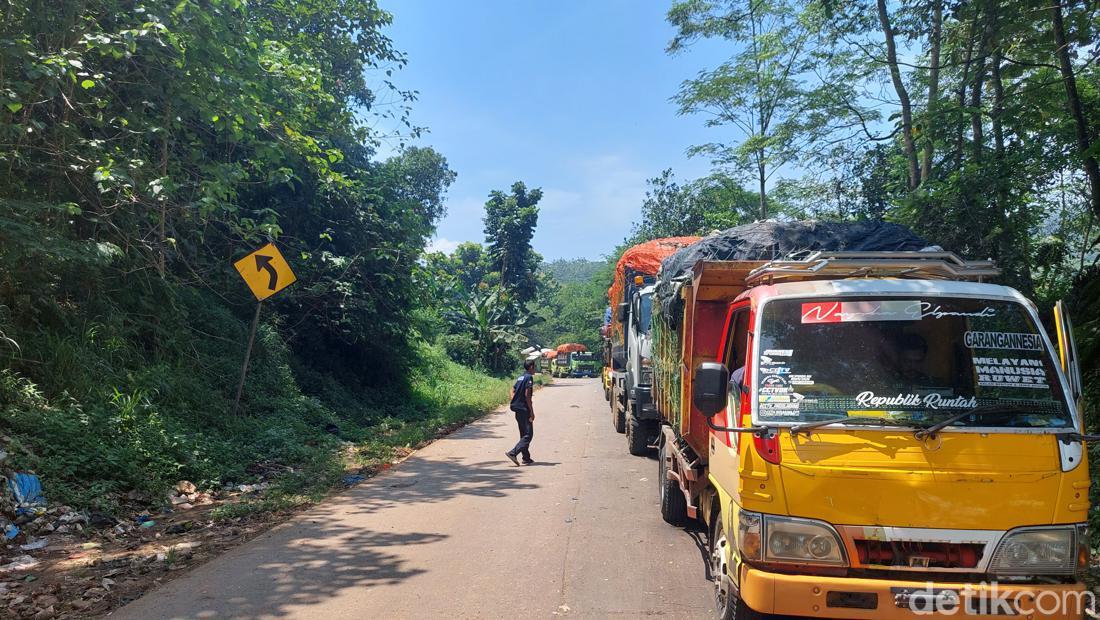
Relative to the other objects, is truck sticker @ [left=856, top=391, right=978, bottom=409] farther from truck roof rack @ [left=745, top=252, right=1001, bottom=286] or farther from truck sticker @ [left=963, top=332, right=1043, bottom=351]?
truck roof rack @ [left=745, top=252, right=1001, bottom=286]

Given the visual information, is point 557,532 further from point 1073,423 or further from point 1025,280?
point 1025,280

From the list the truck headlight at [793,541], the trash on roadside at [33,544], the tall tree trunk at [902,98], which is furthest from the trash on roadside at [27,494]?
the tall tree trunk at [902,98]

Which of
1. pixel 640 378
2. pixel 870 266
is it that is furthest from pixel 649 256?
pixel 870 266

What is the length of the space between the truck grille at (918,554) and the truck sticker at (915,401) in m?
0.76

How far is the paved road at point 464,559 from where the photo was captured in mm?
4785

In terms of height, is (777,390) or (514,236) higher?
(514,236)

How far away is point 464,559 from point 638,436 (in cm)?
605

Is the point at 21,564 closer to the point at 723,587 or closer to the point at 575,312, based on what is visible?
the point at 723,587

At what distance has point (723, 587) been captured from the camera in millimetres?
4152

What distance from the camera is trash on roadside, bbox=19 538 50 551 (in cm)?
581

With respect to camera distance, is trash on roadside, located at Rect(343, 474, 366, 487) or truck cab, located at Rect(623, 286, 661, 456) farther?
truck cab, located at Rect(623, 286, 661, 456)

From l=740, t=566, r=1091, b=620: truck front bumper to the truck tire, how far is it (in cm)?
802

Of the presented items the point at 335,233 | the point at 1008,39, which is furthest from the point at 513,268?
the point at 1008,39

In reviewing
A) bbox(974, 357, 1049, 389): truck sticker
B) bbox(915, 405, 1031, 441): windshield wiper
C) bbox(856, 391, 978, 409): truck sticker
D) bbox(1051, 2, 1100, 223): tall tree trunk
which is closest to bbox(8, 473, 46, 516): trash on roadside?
bbox(856, 391, 978, 409): truck sticker
